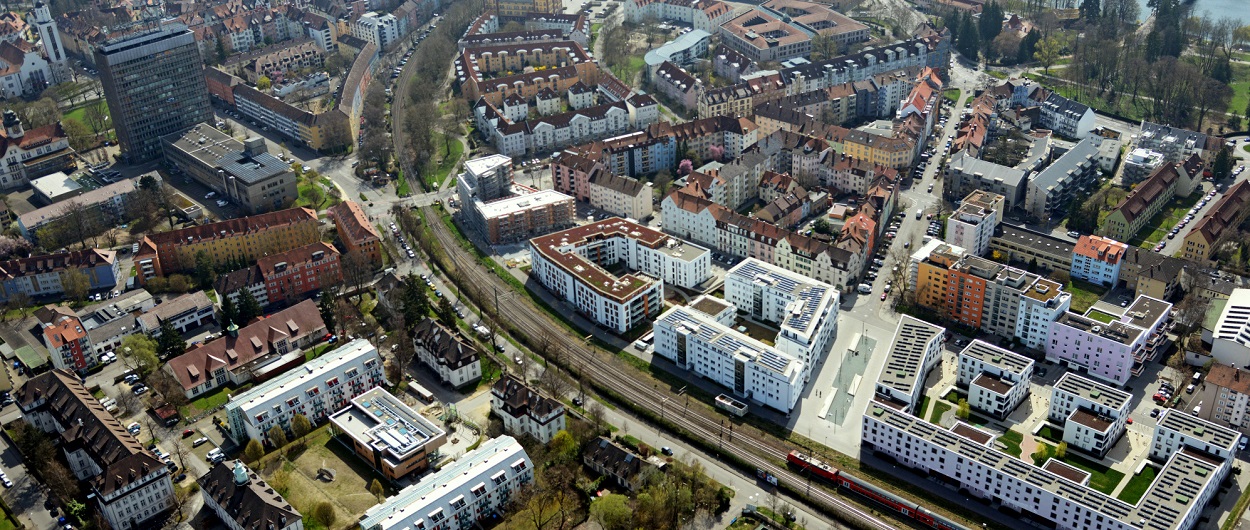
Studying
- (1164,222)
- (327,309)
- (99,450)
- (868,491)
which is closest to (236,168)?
(327,309)

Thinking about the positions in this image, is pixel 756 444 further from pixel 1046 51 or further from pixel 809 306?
pixel 1046 51

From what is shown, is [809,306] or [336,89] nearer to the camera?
[809,306]

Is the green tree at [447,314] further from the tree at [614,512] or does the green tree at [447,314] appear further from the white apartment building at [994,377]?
the white apartment building at [994,377]

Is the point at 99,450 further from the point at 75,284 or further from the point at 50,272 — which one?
the point at 50,272

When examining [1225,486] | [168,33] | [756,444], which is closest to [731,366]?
[756,444]

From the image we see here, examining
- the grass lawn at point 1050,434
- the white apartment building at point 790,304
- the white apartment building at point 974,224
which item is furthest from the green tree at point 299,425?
the white apartment building at point 974,224

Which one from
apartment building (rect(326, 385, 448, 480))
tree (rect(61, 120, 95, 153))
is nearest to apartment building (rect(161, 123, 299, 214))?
→ tree (rect(61, 120, 95, 153))
